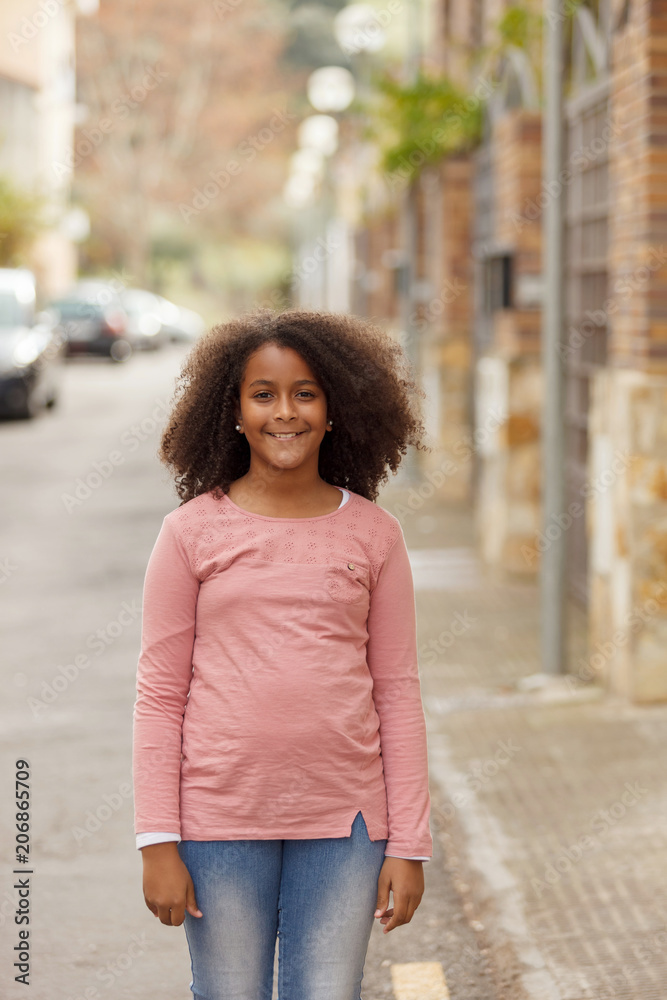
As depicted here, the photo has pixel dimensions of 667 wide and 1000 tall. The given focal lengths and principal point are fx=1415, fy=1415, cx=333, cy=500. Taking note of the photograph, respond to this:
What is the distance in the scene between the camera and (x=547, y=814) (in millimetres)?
4844

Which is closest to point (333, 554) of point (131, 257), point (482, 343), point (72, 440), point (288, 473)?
Result: point (288, 473)

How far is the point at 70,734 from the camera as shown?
6.08m

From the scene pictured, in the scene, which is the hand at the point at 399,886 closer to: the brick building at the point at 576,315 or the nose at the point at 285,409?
the nose at the point at 285,409

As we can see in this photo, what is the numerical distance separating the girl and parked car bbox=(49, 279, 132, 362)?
29578 mm

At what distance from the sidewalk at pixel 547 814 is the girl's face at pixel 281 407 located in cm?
181

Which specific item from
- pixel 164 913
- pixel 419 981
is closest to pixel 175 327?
pixel 419 981

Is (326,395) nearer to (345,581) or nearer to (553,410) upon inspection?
(345,581)

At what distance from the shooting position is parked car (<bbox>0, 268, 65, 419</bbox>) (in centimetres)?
1872

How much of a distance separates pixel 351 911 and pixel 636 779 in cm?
300

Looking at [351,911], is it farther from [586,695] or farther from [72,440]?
[72,440]

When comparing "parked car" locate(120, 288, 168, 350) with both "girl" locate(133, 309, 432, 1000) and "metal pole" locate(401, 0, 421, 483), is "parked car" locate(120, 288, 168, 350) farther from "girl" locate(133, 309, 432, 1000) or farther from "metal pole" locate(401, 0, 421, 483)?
"girl" locate(133, 309, 432, 1000)

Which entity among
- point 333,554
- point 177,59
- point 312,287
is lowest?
point 333,554

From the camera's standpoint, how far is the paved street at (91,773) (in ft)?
12.6

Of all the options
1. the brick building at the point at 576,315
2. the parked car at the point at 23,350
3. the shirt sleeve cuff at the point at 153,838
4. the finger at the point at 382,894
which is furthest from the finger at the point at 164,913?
the parked car at the point at 23,350
